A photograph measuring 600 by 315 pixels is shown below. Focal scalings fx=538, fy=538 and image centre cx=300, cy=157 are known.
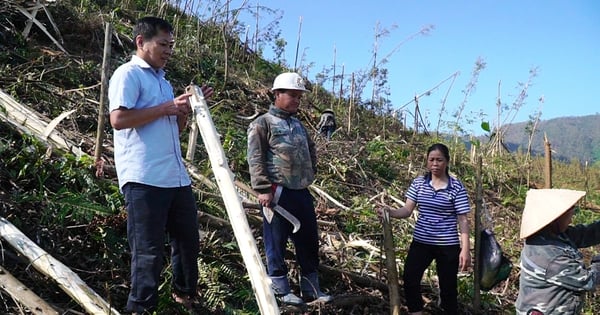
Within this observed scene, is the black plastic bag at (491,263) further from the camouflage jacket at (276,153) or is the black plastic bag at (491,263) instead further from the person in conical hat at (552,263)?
the camouflage jacket at (276,153)

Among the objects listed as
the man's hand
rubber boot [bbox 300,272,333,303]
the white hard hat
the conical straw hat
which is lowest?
rubber boot [bbox 300,272,333,303]

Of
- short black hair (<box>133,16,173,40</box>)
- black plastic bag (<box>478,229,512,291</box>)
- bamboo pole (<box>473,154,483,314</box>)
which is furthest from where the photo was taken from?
bamboo pole (<box>473,154,483,314</box>)

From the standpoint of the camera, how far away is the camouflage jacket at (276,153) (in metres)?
3.29

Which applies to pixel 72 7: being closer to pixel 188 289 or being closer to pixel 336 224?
pixel 336 224

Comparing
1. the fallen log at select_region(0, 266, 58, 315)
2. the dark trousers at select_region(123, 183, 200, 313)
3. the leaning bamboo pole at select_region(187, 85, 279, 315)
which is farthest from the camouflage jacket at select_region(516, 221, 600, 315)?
the fallen log at select_region(0, 266, 58, 315)

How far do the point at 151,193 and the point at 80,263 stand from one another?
917 mm

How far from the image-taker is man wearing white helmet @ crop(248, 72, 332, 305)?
129 inches

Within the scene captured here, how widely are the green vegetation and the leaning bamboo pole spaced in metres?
0.94

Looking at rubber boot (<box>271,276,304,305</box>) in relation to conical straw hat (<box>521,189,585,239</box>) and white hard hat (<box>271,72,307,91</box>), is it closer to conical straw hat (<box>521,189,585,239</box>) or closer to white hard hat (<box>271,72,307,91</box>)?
white hard hat (<box>271,72,307,91</box>)

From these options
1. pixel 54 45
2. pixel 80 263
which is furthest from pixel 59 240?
pixel 54 45

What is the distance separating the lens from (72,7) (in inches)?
270

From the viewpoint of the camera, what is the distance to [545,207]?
288 centimetres

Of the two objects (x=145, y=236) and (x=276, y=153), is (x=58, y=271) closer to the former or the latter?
(x=145, y=236)

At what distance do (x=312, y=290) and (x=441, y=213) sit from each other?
3.31 feet
